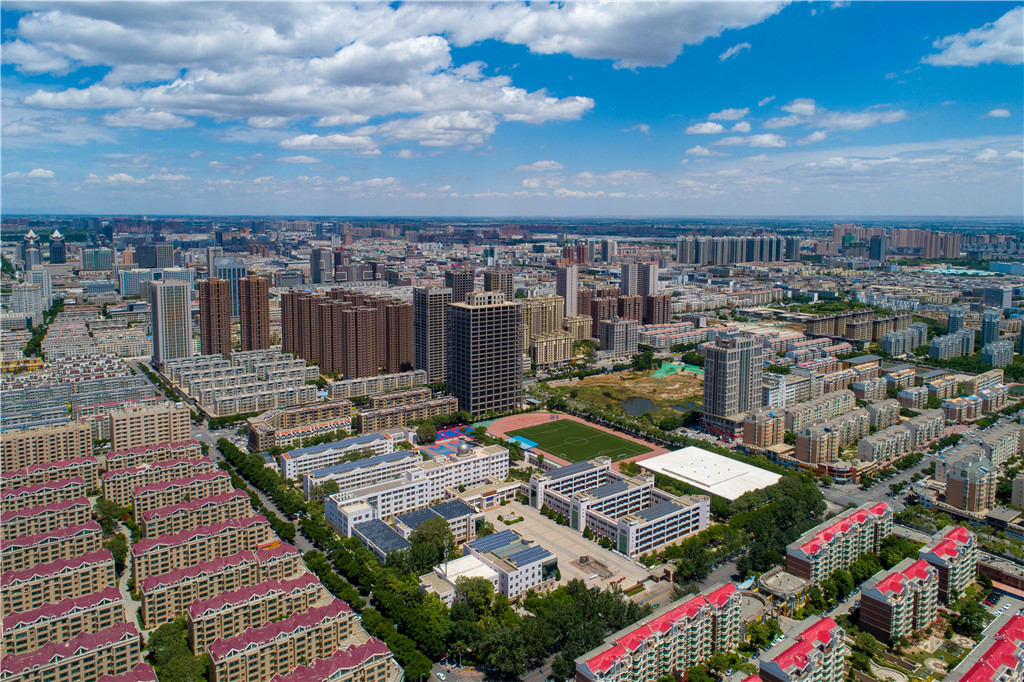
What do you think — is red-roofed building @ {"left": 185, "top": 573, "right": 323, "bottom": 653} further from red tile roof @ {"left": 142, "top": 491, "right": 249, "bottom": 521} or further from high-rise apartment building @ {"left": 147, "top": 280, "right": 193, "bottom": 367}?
high-rise apartment building @ {"left": 147, "top": 280, "right": 193, "bottom": 367}

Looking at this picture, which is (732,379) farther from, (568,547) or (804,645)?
(804,645)

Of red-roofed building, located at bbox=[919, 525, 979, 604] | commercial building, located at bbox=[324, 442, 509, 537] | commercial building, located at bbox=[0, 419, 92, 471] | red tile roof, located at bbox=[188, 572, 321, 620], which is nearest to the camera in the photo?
red tile roof, located at bbox=[188, 572, 321, 620]

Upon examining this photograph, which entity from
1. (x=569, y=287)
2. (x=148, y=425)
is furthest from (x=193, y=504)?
(x=569, y=287)

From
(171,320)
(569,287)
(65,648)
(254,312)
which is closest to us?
(65,648)

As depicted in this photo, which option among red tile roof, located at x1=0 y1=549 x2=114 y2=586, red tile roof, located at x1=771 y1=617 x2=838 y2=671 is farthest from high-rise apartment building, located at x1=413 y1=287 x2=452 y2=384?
red tile roof, located at x1=771 y1=617 x2=838 y2=671

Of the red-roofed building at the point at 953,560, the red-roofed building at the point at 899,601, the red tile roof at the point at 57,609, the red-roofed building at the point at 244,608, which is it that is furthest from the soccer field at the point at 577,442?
the red tile roof at the point at 57,609

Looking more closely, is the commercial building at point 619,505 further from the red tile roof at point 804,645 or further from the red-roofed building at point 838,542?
the red tile roof at point 804,645
